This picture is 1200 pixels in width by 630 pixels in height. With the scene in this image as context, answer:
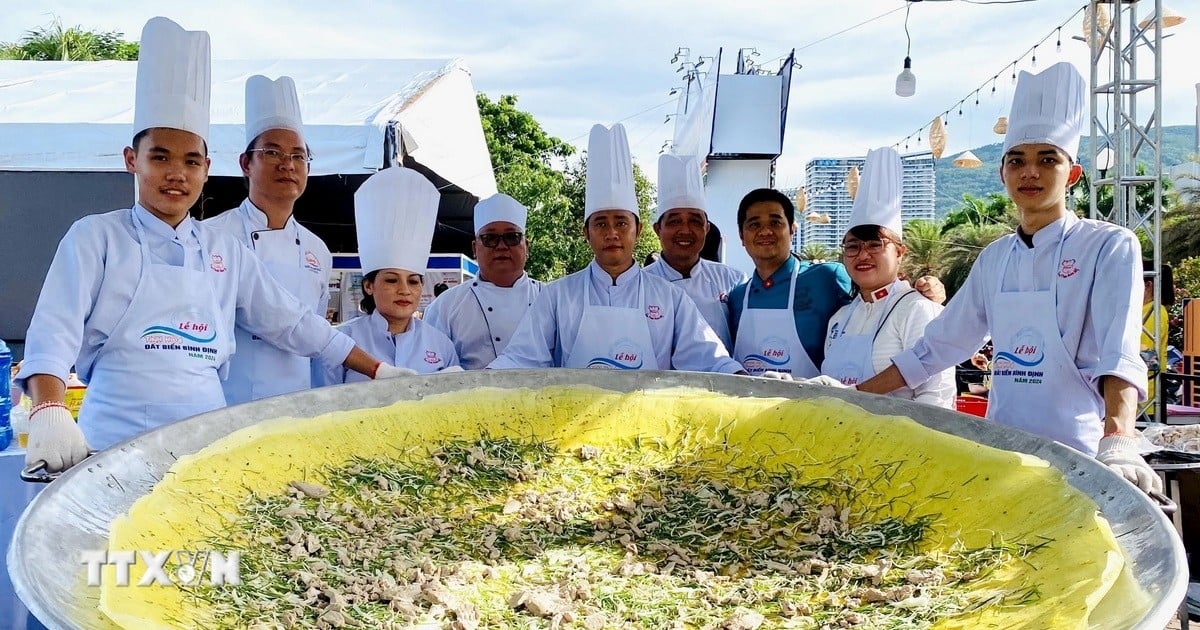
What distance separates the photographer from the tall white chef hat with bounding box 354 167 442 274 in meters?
3.37

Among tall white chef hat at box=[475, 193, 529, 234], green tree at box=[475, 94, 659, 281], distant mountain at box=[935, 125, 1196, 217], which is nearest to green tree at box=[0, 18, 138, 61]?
green tree at box=[475, 94, 659, 281]

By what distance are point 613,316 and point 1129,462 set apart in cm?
181

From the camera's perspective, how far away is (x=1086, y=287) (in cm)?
228

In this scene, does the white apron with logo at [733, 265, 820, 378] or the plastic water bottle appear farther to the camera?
the white apron with logo at [733, 265, 820, 378]

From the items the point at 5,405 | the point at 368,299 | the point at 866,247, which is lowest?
the point at 5,405

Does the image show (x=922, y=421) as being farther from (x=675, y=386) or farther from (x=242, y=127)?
(x=242, y=127)

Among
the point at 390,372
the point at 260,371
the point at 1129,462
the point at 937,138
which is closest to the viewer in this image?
the point at 1129,462

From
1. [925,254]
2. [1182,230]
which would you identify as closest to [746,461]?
[1182,230]

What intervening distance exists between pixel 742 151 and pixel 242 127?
32.1 feet

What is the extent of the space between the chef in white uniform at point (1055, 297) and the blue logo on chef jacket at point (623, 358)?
113 centimetres

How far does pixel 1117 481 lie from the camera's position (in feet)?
5.04

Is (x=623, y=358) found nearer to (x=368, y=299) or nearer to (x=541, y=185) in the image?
(x=368, y=299)

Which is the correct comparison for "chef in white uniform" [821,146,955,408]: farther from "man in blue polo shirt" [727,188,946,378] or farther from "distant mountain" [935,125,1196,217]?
"distant mountain" [935,125,1196,217]

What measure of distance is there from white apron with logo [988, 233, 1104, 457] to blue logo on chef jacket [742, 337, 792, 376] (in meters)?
0.90
